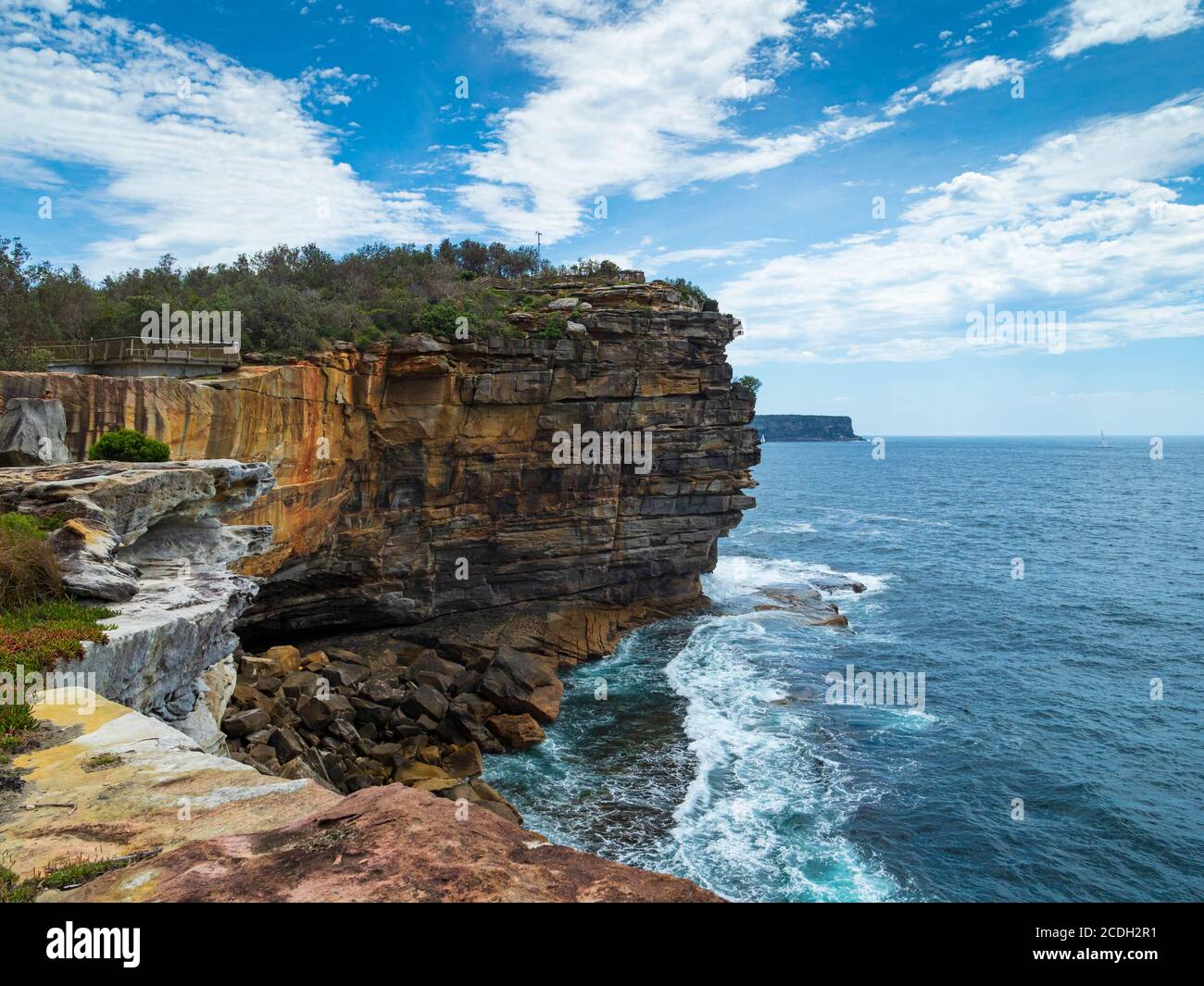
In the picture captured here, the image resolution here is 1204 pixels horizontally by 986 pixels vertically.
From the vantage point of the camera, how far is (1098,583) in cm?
4588

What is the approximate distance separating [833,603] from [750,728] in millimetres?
17647

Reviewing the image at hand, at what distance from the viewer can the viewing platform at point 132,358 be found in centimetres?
2330

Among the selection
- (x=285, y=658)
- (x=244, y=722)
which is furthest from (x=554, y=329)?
(x=244, y=722)

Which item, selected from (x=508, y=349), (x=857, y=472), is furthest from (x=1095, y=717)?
(x=857, y=472)

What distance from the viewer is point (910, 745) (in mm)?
25922

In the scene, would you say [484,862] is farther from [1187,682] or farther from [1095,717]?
[1187,682]

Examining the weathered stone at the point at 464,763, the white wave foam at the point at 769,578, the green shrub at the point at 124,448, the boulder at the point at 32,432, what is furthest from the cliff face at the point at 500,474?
the weathered stone at the point at 464,763

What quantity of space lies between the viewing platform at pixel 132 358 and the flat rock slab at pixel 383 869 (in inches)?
884

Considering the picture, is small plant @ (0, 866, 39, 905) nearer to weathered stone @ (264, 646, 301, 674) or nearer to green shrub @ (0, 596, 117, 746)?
green shrub @ (0, 596, 117, 746)

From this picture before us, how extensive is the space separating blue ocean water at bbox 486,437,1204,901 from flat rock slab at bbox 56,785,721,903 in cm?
1514

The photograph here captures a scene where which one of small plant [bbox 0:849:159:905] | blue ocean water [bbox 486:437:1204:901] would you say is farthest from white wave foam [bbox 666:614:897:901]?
small plant [bbox 0:849:159:905]

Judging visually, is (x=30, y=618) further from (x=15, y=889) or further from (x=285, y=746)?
(x=285, y=746)
